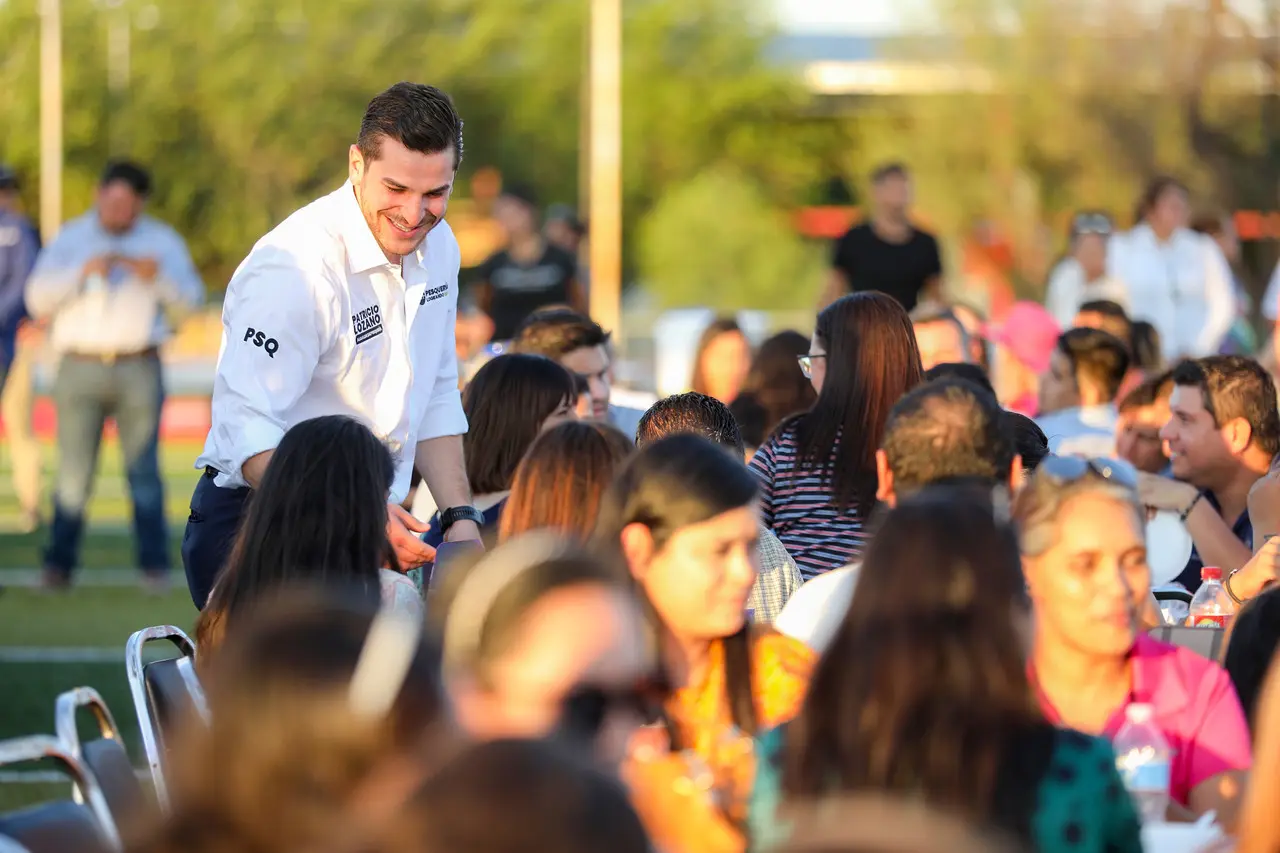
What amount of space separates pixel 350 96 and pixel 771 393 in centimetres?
4671

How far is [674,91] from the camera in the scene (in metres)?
58.1

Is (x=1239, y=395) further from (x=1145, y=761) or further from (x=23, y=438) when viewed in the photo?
(x=23, y=438)

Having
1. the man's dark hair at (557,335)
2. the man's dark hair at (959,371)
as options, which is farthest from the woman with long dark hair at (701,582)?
the man's dark hair at (557,335)

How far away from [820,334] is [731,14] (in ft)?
185

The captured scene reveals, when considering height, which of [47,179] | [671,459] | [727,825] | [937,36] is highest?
[937,36]

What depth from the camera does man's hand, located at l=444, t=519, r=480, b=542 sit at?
5.25 meters

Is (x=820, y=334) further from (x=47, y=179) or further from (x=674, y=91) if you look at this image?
(x=674, y=91)

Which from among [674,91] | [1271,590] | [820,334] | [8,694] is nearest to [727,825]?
[1271,590]

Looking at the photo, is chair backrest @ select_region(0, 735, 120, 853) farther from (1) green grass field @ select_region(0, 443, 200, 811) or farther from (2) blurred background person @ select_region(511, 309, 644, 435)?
(2) blurred background person @ select_region(511, 309, 644, 435)

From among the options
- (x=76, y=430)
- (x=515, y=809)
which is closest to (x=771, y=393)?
(x=76, y=430)

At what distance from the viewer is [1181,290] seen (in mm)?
13484

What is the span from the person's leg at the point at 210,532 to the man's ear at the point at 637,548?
74.8 inches

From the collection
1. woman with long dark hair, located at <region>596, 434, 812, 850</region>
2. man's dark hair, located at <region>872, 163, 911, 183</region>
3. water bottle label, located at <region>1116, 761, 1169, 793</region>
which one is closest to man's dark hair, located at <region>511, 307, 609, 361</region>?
woman with long dark hair, located at <region>596, 434, 812, 850</region>

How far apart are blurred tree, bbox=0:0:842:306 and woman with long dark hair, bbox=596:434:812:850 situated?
46.4 m
